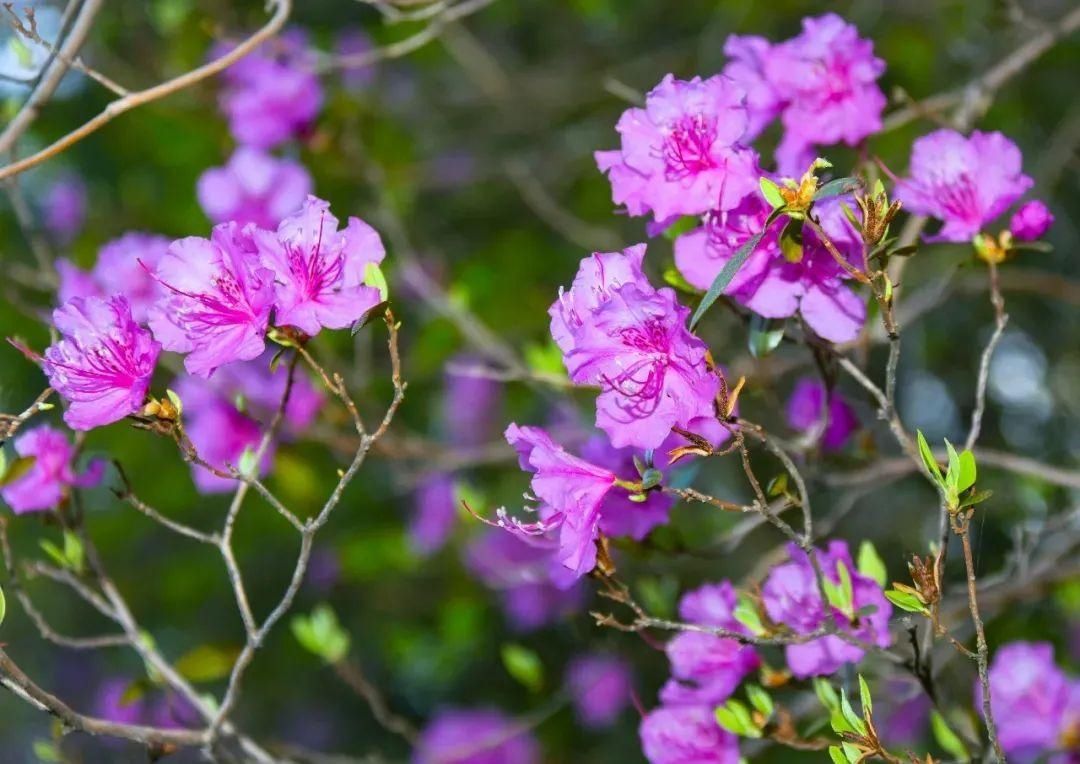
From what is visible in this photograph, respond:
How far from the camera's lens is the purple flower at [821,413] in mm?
1690

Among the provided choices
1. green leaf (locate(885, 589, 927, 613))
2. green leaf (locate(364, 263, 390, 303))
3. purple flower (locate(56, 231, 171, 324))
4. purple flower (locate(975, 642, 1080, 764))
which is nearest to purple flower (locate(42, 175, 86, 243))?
purple flower (locate(56, 231, 171, 324))

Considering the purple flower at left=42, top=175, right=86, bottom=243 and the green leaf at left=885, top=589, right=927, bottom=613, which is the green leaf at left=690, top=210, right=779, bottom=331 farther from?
the purple flower at left=42, top=175, right=86, bottom=243

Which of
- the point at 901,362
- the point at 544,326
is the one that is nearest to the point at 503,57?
the point at 544,326

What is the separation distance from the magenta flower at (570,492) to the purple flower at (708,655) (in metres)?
0.27

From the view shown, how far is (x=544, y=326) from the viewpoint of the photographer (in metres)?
3.19

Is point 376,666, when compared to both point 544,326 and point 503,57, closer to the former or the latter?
point 544,326

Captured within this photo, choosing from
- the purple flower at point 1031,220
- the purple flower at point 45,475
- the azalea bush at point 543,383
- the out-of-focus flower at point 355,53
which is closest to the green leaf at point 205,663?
the azalea bush at point 543,383

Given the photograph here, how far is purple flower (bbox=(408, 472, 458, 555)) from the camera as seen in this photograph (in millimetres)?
3240

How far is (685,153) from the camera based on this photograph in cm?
120

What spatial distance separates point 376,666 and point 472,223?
5.12 feet

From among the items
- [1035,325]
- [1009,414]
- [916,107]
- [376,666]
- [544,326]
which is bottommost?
[376,666]

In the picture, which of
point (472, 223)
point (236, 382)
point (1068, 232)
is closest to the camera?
point (236, 382)

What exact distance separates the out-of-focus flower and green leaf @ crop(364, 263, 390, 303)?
7.62ft

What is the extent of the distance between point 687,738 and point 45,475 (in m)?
0.88
